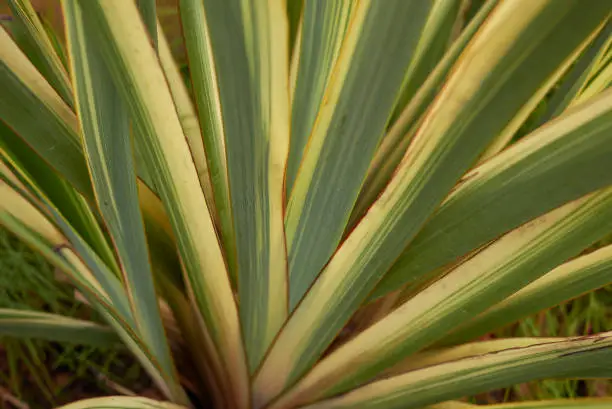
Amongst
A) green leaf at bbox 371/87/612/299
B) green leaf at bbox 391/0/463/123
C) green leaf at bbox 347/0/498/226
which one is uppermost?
green leaf at bbox 391/0/463/123

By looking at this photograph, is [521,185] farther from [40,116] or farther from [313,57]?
[40,116]

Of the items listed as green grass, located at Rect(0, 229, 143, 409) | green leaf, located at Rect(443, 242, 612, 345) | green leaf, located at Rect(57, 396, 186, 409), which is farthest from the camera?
green grass, located at Rect(0, 229, 143, 409)

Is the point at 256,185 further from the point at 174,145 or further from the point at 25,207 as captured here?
the point at 25,207

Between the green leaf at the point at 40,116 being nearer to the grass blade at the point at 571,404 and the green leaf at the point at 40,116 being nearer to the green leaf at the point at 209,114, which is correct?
the green leaf at the point at 209,114

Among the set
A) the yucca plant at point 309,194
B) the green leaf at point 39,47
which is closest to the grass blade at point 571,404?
the yucca plant at point 309,194

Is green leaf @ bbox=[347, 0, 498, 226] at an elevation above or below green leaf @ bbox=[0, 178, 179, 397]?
above

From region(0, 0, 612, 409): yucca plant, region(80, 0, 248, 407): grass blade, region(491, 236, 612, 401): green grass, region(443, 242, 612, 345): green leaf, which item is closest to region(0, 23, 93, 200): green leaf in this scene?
region(0, 0, 612, 409): yucca plant

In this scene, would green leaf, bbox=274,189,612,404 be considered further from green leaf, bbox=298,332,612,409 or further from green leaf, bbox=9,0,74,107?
green leaf, bbox=9,0,74,107

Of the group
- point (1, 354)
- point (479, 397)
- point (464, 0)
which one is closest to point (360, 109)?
point (464, 0)
